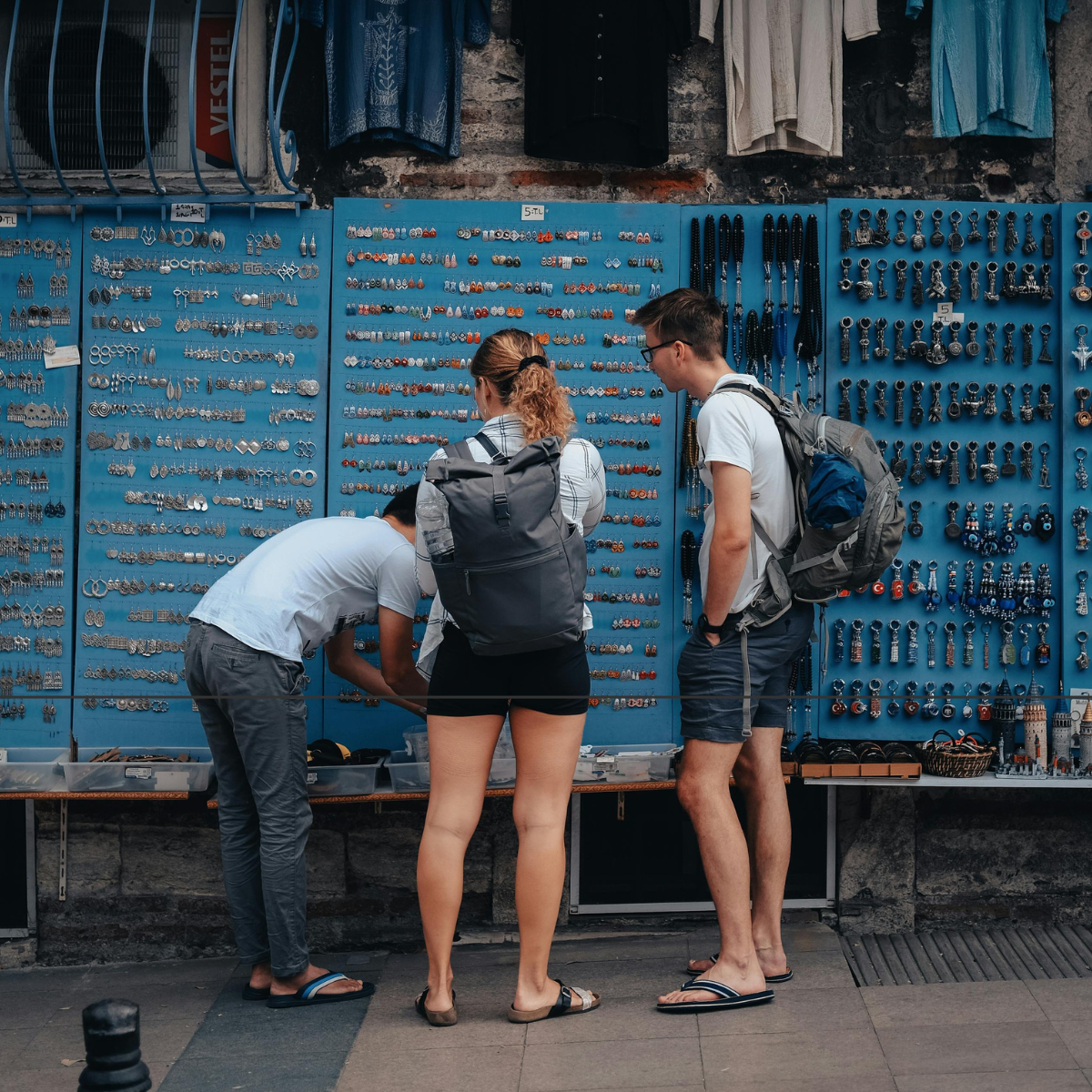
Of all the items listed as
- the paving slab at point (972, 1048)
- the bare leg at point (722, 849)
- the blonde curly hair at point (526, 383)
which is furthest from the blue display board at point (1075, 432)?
the blonde curly hair at point (526, 383)

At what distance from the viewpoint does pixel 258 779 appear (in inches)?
168

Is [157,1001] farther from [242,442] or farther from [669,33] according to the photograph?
[669,33]

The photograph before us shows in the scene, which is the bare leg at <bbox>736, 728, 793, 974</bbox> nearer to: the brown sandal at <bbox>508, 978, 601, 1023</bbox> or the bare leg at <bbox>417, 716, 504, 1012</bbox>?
the brown sandal at <bbox>508, 978, 601, 1023</bbox>

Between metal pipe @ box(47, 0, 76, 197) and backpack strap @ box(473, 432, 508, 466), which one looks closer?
backpack strap @ box(473, 432, 508, 466)

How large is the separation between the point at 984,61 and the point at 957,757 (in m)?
2.89

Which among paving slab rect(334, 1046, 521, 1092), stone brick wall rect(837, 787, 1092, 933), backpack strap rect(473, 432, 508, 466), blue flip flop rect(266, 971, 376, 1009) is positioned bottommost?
paving slab rect(334, 1046, 521, 1092)

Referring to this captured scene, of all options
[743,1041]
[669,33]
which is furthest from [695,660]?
[669,33]

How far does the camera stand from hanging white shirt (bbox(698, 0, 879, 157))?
518 centimetres

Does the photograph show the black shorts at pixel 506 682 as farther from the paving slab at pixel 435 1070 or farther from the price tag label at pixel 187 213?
the price tag label at pixel 187 213

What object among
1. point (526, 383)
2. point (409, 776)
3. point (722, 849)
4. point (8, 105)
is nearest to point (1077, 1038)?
point (722, 849)

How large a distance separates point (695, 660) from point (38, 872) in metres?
3.04

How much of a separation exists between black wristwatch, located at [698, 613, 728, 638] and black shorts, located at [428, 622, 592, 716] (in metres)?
0.47

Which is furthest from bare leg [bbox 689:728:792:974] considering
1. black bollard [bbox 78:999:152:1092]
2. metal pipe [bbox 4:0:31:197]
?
metal pipe [bbox 4:0:31:197]

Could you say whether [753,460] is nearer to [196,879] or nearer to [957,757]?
[957,757]
